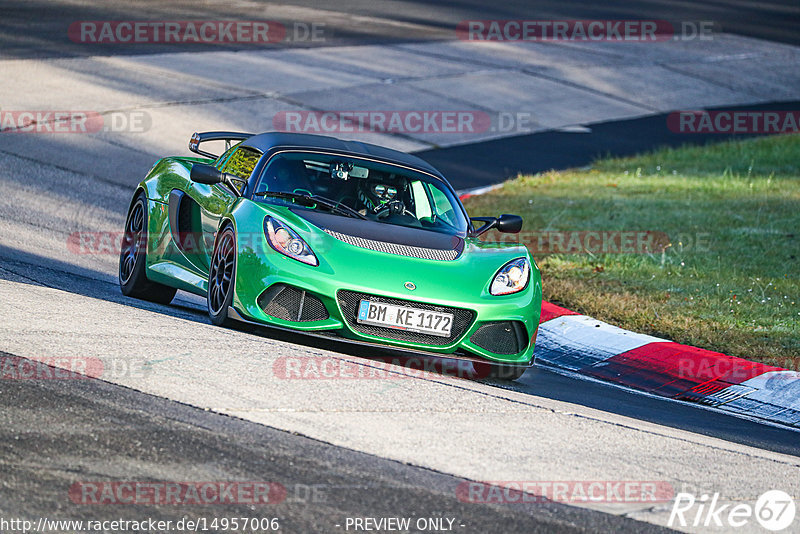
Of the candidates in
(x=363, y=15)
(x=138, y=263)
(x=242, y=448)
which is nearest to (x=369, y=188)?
(x=138, y=263)

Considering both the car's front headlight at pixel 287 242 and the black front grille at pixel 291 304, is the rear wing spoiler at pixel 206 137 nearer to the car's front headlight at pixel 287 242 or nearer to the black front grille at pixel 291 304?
the car's front headlight at pixel 287 242

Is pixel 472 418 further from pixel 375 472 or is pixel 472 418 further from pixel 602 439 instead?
pixel 375 472

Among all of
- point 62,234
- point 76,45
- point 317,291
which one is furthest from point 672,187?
point 76,45

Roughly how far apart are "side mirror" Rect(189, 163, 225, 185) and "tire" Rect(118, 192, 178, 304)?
111 centimetres

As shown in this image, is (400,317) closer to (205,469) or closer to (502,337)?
(502,337)

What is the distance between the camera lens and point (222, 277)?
720cm

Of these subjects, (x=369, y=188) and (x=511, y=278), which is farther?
(x=369, y=188)

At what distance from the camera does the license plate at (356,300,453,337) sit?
668 cm

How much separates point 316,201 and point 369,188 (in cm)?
49

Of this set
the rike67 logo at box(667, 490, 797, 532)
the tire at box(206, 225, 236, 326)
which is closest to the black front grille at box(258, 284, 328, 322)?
the tire at box(206, 225, 236, 326)

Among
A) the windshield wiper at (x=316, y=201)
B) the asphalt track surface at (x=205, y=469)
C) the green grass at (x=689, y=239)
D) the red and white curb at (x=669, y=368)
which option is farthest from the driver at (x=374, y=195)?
the asphalt track surface at (x=205, y=469)

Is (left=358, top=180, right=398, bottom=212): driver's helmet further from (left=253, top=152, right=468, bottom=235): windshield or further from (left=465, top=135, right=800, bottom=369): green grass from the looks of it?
(left=465, top=135, right=800, bottom=369): green grass

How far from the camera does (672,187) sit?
→ 14.9 meters

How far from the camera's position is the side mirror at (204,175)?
7.52 m
